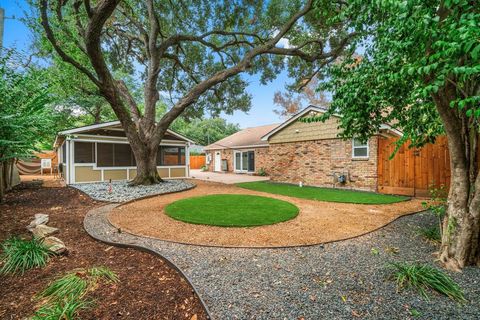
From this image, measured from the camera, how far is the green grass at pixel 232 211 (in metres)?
5.21

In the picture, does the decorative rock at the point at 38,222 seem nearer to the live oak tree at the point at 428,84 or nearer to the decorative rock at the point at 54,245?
the decorative rock at the point at 54,245

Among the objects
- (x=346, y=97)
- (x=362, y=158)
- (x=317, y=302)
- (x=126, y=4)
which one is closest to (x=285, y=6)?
(x=126, y=4)

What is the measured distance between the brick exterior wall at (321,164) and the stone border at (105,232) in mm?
8969

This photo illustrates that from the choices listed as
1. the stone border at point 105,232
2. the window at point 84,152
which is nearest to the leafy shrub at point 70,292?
the stone border at point 105,232

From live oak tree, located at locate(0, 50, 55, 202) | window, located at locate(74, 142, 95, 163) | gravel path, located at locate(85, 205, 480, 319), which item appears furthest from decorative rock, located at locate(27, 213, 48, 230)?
window, located at locate(74, 142, 95, 163)

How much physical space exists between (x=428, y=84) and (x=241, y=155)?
16498 mm

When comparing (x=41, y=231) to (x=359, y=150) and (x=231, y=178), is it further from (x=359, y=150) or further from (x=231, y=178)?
(x=231, y=178)

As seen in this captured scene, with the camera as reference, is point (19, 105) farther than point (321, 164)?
No

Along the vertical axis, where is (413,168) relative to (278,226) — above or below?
above

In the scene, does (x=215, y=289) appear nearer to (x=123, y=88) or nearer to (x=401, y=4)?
(x=401, y=4)

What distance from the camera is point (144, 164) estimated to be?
10539 mm

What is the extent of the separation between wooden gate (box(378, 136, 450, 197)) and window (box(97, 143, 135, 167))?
13.0 meters

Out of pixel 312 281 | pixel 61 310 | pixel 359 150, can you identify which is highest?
pixel 359 150

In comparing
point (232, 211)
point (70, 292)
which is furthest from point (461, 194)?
point (70, 292)
